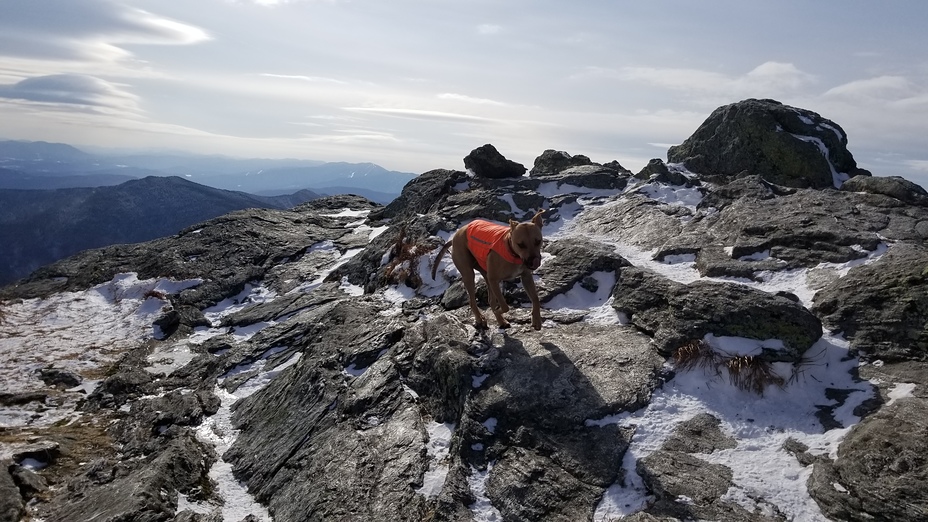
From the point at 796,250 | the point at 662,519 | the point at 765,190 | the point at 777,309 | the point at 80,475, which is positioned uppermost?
the point at 765,190

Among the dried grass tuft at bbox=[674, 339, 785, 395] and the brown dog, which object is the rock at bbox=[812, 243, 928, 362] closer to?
the dried grass tuft at bbox=[674, 339, 785, 395]

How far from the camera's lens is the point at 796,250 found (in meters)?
10.5

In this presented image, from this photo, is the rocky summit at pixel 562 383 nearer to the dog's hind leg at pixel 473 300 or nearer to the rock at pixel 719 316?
the rock at pixel 719 316

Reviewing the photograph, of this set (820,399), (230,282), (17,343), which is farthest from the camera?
(230,282)

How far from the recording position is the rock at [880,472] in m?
5.16

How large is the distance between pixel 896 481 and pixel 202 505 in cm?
961

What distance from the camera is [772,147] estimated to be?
1775cm

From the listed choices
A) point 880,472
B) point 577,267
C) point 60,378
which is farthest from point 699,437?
point 60,378

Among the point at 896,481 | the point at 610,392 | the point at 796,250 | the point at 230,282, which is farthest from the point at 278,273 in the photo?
the point at 896,481

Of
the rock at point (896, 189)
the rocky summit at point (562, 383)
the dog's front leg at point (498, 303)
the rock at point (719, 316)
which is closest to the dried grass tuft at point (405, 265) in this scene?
the rocky summit at point (562, 383)

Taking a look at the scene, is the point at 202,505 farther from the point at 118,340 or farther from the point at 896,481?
the point at 118,340

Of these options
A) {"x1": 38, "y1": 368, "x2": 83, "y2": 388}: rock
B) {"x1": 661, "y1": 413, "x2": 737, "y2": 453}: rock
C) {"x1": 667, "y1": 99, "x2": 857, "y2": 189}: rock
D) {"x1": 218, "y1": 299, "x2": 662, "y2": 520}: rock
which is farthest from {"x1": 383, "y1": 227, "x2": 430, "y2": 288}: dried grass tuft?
{"x1": 667, "y1": 99, "x2": 857, "y2": 189}: rock

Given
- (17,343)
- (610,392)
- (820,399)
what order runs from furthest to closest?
(17,343) < (610,392) < (820,399)

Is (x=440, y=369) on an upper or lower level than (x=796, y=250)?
lower
